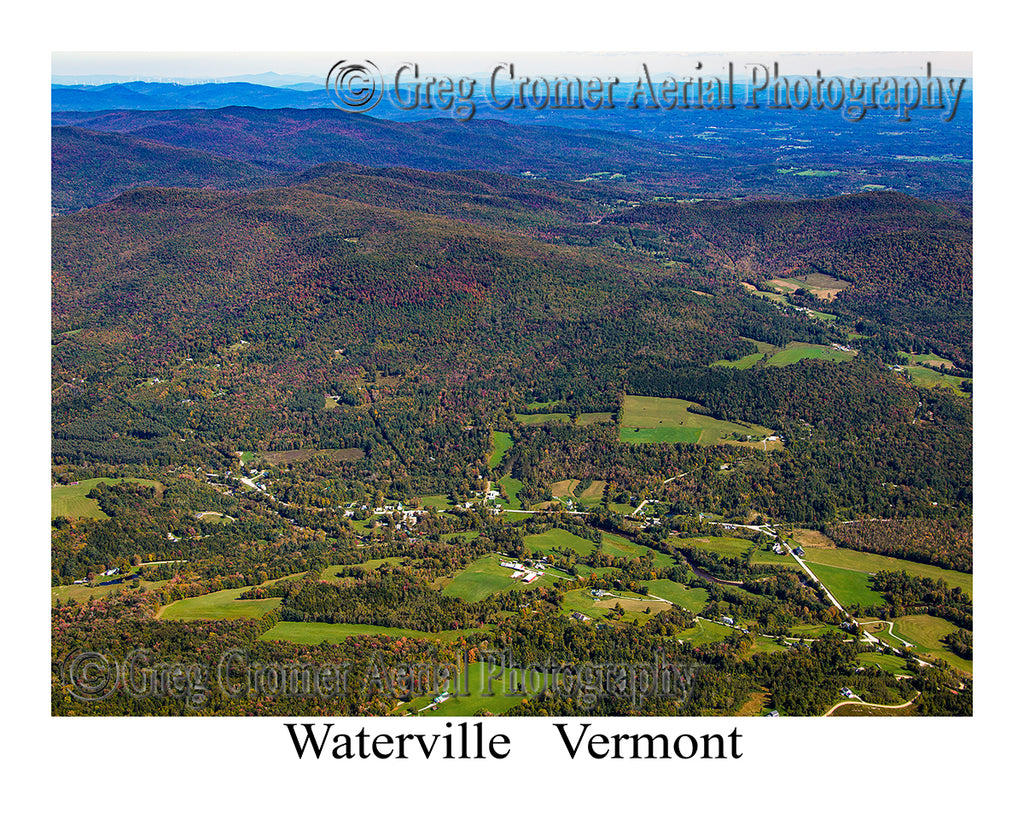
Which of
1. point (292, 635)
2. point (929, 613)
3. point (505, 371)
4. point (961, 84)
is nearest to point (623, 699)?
point (292, 635)

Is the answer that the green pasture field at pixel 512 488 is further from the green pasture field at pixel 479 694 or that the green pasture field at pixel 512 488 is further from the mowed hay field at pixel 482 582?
the green pasture field at pixel 479 694

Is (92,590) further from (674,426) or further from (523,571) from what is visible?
(674,426)

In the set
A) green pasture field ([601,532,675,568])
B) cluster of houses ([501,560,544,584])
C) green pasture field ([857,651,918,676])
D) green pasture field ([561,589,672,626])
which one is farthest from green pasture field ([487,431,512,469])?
green pasture field ([857,651,918,676])

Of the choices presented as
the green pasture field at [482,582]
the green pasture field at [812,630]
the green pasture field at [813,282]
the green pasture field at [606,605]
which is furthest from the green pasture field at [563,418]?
the green pasture field at [813,282]

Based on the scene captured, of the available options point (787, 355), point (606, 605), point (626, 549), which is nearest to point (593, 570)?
point (626, 549)

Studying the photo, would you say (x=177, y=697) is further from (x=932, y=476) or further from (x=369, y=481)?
(x=932, y=476)
